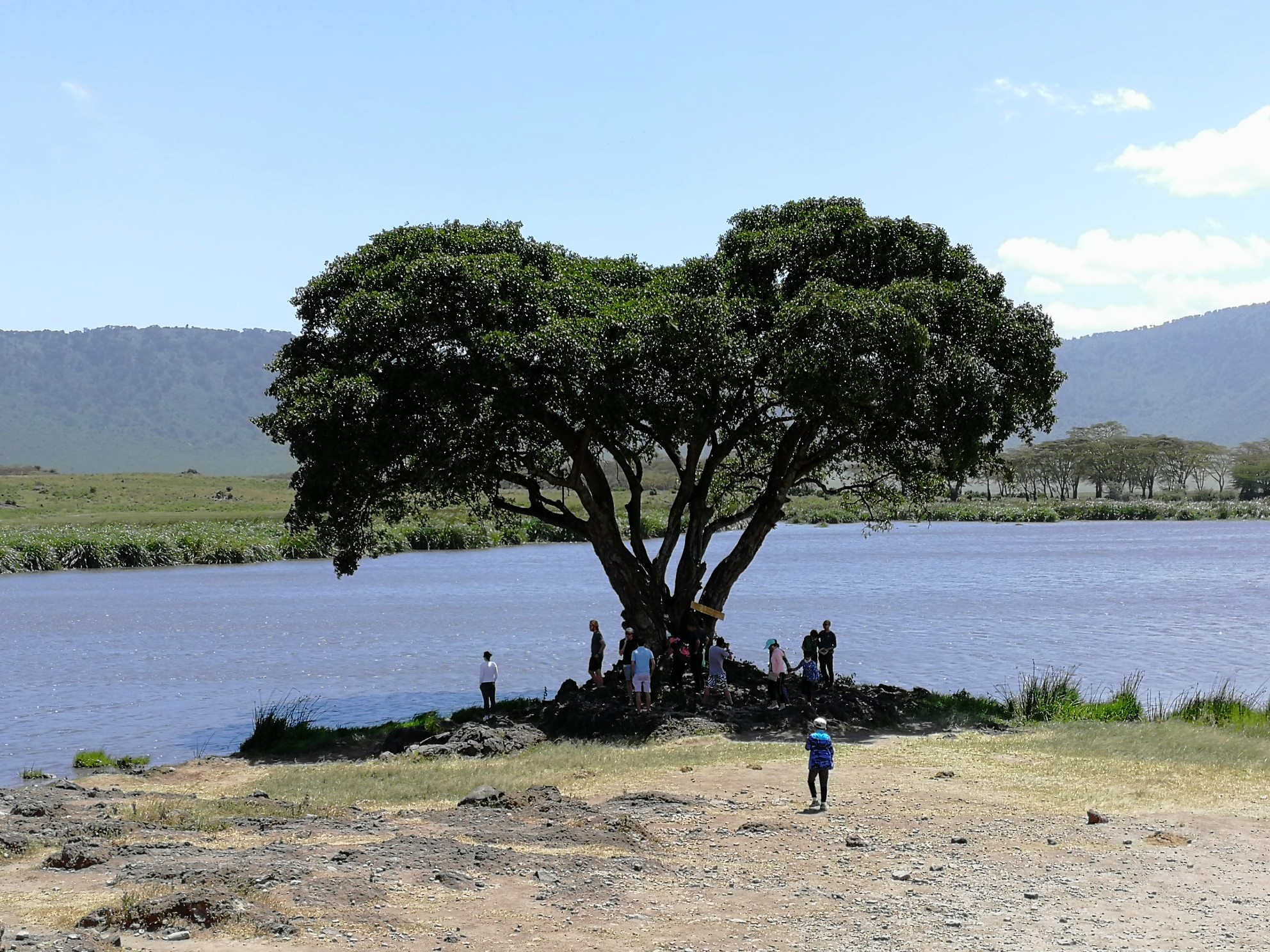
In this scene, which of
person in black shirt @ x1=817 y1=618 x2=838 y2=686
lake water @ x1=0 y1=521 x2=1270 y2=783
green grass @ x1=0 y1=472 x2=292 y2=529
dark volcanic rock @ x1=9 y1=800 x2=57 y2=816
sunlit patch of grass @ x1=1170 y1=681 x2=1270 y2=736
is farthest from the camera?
green grass @ x1=0 y1=472 x2=292 y2=529

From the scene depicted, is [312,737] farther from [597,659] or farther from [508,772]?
[508,772]

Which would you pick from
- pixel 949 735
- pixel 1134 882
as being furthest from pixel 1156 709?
pixel 1134 882

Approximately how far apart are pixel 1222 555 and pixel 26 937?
70809 mm

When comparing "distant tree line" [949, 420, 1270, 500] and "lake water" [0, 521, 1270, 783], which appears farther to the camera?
"distant tree line" [949, 420, 1270, 500]

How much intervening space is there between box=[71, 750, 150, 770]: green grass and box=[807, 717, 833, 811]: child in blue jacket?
1278 centimetres

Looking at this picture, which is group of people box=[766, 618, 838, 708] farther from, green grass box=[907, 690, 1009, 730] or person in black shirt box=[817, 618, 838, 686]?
green grass box=[907, 690, 1009, 730]

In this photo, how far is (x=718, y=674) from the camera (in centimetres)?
2338

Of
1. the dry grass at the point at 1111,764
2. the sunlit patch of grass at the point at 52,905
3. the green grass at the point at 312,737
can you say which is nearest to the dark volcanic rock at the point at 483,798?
the sunlit patch of grass at the point at 52,905

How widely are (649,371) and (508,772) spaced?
793 centimetres

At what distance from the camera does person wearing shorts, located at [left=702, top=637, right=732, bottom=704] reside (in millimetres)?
23250

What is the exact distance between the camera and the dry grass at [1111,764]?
607 inches

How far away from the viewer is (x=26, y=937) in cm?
968

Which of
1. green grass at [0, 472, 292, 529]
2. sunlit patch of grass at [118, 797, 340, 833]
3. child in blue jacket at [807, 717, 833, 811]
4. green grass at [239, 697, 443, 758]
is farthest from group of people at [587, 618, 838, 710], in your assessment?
green grass at [0, 472, 292, 529]

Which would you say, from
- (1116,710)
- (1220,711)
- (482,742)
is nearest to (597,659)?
(482,742)
